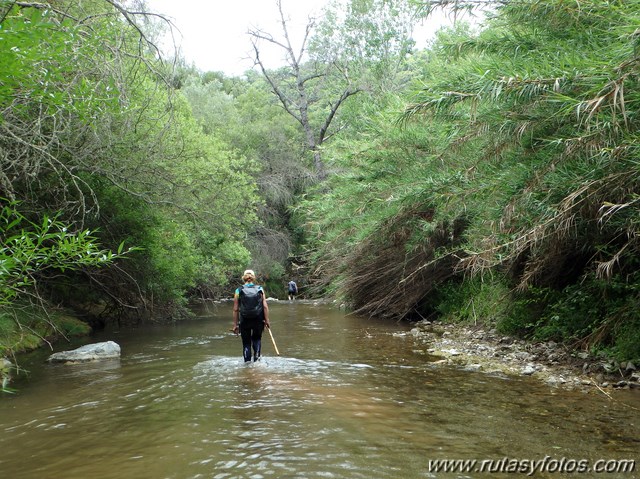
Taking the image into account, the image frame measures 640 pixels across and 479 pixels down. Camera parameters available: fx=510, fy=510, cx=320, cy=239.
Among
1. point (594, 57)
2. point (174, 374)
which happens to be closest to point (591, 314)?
point (594, 57)

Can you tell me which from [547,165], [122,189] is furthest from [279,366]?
[122,189]

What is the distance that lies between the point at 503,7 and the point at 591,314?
4896 mm

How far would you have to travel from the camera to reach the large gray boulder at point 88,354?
1002cm

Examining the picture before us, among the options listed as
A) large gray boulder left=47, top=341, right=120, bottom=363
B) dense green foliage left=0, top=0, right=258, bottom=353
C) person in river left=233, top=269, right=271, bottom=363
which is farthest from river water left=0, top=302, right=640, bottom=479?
dense green foliage left=0, top=0, right=258, bottom=353

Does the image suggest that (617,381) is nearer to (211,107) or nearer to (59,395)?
(59,395)

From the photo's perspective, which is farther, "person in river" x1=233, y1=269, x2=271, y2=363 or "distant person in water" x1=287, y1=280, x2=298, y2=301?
"distant person in water" x1=287, y1=280, x2=298, y2=301

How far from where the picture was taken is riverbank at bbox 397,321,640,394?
6684mm

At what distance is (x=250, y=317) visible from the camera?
355 inches

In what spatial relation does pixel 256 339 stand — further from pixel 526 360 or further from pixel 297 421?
pixel 526 360

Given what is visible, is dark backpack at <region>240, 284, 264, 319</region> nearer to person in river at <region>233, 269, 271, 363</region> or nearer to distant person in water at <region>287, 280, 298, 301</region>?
person in river at <region>233, 269, 271, 363</region>

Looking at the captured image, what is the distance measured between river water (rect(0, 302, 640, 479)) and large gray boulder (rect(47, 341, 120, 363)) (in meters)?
0.62

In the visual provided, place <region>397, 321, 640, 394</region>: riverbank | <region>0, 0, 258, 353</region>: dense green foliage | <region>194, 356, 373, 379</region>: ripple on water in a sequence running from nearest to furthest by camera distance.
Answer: <region>397, 321, 640, 394</region>: riverbank < <region>0, 0, 258, 353</region>: dense green foliage < <region>194, 356, 373, 379</region>: ripple on water

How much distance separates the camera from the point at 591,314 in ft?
25.9

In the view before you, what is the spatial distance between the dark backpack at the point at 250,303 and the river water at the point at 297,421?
89 centimetres
